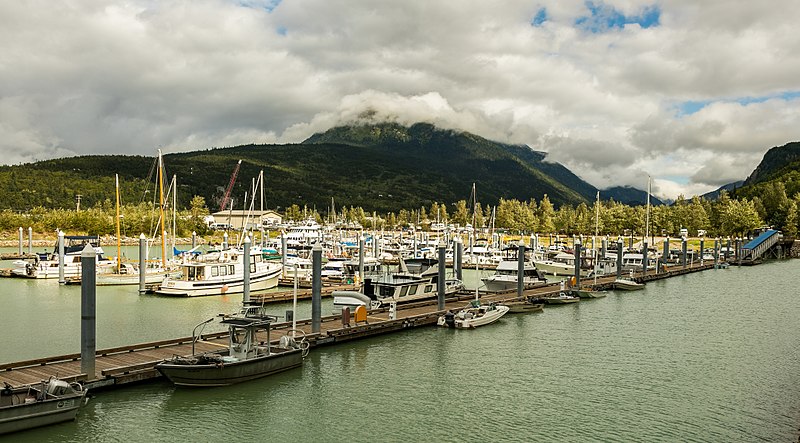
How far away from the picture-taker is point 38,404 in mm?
20688

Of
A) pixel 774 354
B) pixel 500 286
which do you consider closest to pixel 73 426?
pixel 774 354

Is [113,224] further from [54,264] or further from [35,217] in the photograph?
[54,264]

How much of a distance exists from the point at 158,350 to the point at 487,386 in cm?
1658

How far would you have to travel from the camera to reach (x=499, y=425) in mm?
23469

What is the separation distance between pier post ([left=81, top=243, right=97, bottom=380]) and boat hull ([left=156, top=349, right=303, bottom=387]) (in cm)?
267

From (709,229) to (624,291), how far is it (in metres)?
98.7

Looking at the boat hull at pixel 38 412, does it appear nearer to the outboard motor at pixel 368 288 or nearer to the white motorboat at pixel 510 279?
the outboard motor at pixel 368 288

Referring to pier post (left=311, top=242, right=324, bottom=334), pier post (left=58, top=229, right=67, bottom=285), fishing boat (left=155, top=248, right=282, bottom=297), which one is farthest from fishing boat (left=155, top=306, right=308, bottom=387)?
pier post (left=58, top=229, right=67, bottom=285)

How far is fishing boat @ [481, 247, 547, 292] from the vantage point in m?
59.3

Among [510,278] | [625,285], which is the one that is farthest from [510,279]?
[625,285]

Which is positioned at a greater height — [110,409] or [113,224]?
[113,224]

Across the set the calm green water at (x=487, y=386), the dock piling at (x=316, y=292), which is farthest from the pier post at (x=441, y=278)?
the dock piling at (x=316, y=292)

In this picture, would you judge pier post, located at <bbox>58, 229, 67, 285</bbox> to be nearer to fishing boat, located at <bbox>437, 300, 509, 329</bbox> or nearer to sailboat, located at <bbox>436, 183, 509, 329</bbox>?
sailboat, located at <bbox>436, 183, 509, 329</bbox>

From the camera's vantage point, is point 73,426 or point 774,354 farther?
point 774,354
